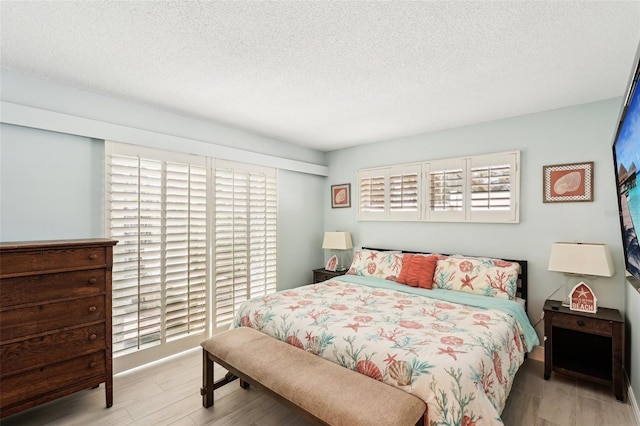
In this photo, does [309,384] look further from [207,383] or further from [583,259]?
[583,259]

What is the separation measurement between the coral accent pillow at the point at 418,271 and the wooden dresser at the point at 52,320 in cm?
272

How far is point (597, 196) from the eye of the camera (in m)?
2.71

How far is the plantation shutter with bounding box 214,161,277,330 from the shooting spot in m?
3.41

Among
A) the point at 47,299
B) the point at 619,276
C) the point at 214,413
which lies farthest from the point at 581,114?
the point at 47,299

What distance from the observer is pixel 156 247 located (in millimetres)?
2889

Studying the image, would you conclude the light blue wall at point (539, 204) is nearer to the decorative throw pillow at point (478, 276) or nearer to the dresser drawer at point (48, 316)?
the decorative throw pillow at point (478, 276)

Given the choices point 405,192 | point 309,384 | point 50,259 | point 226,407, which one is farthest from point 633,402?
point 50,259

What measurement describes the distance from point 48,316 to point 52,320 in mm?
37

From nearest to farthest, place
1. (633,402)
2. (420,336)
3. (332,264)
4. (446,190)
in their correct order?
(420,336) → (633,402) → (446,190) → (332,264)

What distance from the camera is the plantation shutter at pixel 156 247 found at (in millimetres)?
2674

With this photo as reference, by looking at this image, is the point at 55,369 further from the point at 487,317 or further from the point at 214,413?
the point at 487,317

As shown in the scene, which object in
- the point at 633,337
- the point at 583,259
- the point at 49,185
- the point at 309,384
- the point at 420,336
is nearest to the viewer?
the point at 309,384

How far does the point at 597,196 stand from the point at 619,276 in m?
0.71

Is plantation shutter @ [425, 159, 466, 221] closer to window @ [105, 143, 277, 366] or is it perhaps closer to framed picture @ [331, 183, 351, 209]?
framed picture @ [331, 183, 351, 209]
